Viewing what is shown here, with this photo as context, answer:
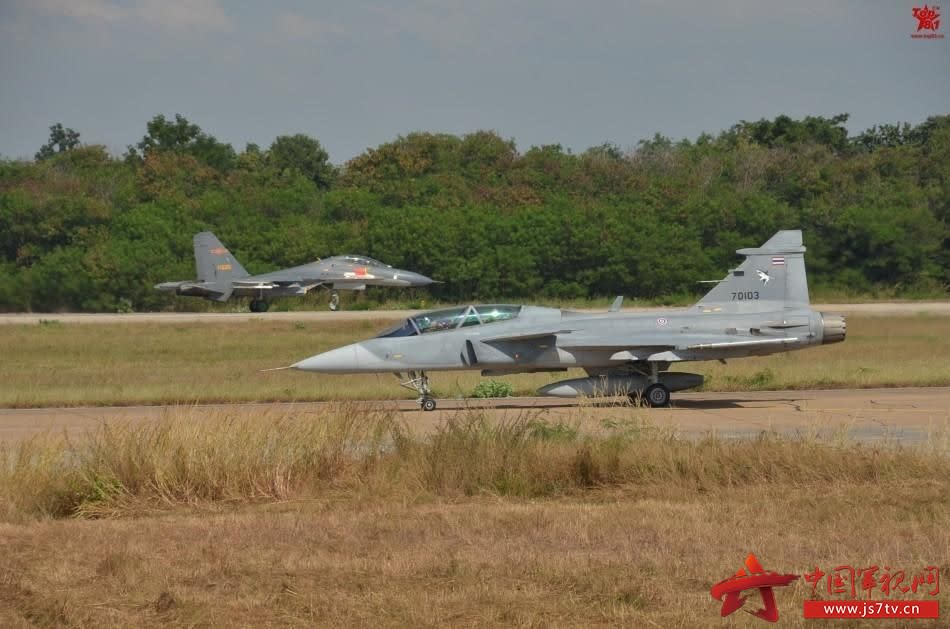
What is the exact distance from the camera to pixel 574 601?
7.48m

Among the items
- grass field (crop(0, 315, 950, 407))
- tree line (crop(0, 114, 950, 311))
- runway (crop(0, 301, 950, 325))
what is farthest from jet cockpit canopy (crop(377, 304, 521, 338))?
tree line (crop(0, 114, 950, 311))

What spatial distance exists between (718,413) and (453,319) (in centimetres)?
447

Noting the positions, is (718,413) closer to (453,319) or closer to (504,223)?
(453,319)

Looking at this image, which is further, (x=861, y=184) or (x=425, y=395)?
(x=861, y=184)

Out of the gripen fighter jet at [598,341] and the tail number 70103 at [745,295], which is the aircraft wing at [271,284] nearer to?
the gripen fighter jet at [598,341]

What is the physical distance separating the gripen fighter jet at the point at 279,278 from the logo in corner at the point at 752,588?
37.2 meters

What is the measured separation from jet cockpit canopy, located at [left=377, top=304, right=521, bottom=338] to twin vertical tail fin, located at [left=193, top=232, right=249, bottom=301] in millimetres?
26834

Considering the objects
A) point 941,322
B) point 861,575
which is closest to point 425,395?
point 861,575

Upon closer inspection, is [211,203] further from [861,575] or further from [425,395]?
[861,575]

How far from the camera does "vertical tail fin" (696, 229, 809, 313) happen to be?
19.9 meters

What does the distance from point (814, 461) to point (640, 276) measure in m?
38.1

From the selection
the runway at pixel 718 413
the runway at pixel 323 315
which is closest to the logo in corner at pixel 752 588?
the runway at pixel 718 413

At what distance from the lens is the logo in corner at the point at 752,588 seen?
22.7ft

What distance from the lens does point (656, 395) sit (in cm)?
1919
